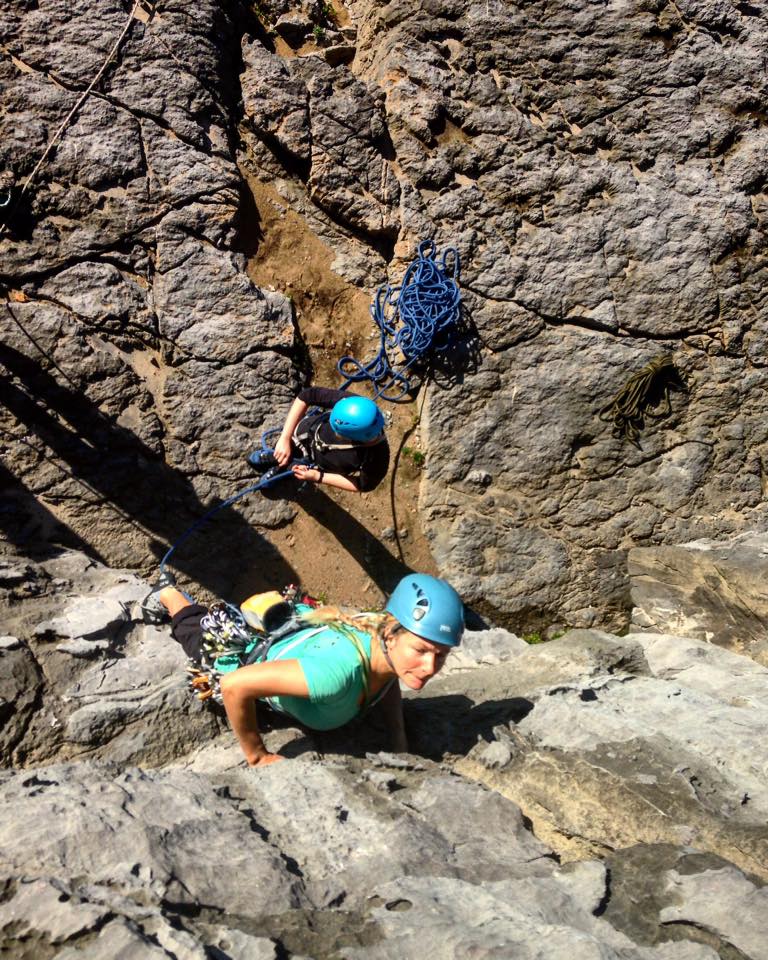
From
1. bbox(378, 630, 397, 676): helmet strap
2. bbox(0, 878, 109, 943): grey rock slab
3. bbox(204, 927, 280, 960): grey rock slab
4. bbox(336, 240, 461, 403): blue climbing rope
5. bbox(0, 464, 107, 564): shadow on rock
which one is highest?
bbox(336, 240, 461, 403): blue climbing rope

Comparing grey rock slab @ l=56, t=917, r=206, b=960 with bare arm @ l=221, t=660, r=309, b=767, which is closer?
grey rock slab @ l=56, t=917, r=206, b=960

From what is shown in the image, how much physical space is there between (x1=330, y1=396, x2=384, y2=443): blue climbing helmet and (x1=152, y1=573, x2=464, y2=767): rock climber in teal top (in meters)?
1.93

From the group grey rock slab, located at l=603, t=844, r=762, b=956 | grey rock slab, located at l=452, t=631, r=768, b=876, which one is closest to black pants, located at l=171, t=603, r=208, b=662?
grey rock slab, located at l=452, t=631, r=768, b=876

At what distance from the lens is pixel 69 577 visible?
15.4 feet

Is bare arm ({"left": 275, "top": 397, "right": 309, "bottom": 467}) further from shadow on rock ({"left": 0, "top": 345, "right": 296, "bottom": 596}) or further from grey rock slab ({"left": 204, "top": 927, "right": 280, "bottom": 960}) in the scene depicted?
grey rock slab ({"left": 204, "top": 927, "right": 280, "bottom": 960})

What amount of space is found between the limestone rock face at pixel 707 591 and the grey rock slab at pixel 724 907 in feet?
9.45

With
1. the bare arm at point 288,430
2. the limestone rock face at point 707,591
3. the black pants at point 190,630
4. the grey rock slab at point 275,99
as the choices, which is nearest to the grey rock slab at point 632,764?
the limestone rock face at point 707,591

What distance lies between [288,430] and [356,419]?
822 millimetres

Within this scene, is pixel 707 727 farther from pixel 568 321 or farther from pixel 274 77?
pixel 274 77

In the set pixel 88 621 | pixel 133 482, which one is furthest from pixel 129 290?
pixel 88 621

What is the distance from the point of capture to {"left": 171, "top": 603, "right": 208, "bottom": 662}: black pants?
383cm

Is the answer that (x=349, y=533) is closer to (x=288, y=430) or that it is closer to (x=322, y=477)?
(x=322, y=477)

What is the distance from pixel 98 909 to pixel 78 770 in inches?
43.1

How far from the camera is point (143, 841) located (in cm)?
262
